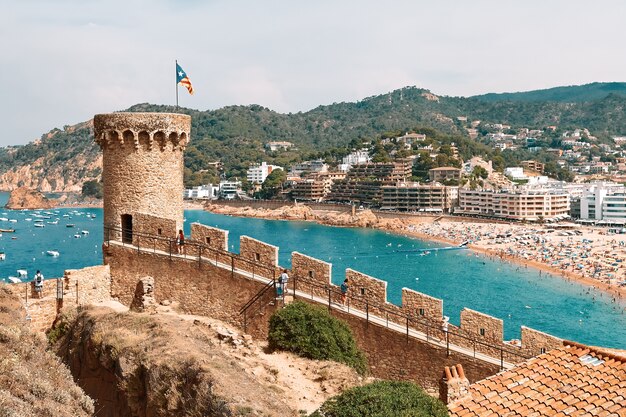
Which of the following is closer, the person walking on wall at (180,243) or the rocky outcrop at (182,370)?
the rocky outcrop at (182,370)

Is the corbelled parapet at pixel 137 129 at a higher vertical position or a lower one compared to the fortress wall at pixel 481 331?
higher

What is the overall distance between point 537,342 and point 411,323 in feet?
8.23

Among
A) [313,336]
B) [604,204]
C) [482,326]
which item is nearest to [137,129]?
[313,336]

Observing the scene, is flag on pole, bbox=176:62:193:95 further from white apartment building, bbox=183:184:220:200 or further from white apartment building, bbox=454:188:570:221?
white apartment building, bbox=183:184:220:200

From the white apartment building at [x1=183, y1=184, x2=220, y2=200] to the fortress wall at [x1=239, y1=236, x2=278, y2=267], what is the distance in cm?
14459

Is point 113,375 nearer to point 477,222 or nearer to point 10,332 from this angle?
point 10,332

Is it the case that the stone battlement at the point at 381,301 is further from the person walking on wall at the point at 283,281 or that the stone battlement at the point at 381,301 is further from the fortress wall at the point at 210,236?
the person walking on wall at the point at 283,281

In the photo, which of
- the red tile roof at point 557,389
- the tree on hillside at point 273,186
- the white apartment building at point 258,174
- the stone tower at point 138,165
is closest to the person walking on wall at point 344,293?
the red tile roof at point 557,389

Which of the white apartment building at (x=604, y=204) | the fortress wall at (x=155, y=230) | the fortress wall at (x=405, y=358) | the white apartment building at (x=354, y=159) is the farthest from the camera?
the white apartment building at (x=354, y=159)

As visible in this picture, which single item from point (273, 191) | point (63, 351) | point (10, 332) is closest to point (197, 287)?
point (63, 351)

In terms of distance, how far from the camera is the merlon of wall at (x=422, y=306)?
12703mm

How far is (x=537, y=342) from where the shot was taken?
12.6 meters

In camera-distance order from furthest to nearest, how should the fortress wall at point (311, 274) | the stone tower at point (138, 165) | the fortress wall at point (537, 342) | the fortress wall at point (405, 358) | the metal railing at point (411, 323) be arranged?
the stone tower at point (138, 165)
the fortress wall at point (311, 274)
the metal railing at point (411, 323)
the fortress wall at point (537, 342)
the fortress wall at point (405, 358)

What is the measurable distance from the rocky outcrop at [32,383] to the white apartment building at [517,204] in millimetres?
103969
